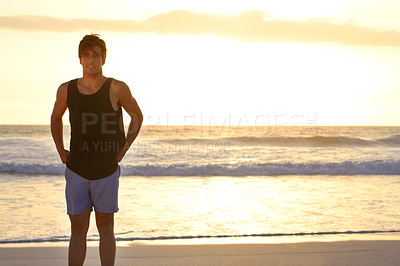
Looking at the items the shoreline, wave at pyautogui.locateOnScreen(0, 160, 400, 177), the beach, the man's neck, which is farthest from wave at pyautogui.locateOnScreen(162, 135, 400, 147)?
the man's neck

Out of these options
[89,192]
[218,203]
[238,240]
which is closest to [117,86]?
[89,192]

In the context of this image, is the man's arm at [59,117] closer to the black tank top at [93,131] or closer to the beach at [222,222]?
the black tank top at [93,131]

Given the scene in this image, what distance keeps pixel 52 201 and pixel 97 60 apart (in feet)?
17.7

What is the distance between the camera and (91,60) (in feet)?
9.41

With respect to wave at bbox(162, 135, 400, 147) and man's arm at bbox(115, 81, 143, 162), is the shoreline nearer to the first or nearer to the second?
man's arm at bbox(115, 81, 143, 162)

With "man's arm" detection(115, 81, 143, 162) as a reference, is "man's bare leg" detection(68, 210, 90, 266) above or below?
below

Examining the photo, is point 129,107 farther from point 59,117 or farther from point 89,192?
point 89,192

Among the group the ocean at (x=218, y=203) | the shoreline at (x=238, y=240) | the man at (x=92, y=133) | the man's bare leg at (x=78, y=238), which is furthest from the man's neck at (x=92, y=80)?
the ocean at (x=218, y=203)

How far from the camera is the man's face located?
2.86m

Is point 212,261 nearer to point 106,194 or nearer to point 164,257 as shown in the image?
point 164,257

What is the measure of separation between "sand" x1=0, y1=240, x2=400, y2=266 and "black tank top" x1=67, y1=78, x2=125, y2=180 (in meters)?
1.57

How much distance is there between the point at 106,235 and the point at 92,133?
728 mm

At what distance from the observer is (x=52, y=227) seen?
571cm

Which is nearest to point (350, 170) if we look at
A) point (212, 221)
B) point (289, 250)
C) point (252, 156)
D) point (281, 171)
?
point (281, 171)
